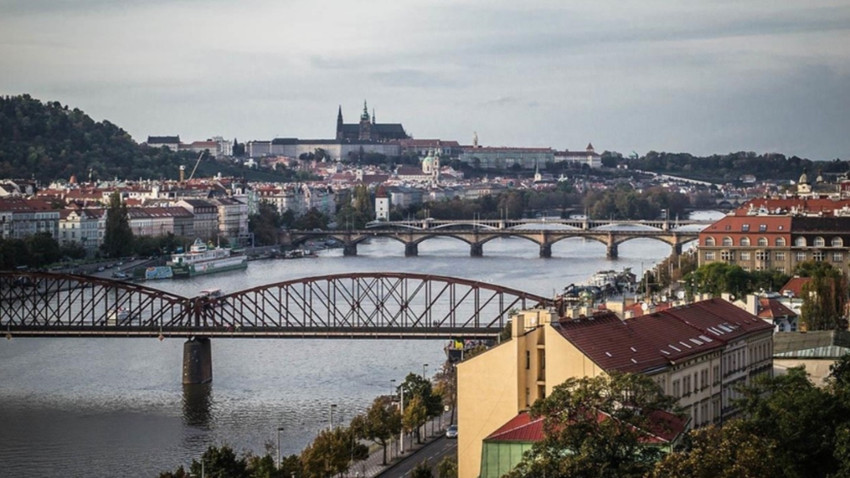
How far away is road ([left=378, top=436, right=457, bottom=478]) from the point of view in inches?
652

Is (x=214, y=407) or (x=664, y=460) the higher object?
(x=664, y=460)

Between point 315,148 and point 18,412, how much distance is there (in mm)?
100451

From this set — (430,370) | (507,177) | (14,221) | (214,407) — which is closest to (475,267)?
(14,221)

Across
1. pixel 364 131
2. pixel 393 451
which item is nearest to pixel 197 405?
pixel 393 451

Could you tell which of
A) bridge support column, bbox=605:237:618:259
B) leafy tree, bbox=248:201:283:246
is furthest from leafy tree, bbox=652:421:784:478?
leafy tree, bbox=248:201:283:246

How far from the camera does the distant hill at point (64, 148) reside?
71688 mm

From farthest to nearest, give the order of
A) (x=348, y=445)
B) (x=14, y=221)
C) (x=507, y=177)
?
(x=507, y=177), (x=14, y=221), (x=348, y=445)

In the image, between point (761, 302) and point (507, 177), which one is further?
point (507, 177)

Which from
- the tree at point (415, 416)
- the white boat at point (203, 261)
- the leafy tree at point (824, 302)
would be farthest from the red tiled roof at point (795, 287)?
the white boat at point (203, 261)

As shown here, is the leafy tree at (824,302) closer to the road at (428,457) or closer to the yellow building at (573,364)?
the road at (428,457)

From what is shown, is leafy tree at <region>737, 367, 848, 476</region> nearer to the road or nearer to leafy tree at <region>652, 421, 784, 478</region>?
leafy tree at <region>652, 421, 784, 478</region>

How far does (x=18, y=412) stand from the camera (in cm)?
2112

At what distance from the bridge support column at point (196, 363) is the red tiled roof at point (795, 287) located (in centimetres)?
858

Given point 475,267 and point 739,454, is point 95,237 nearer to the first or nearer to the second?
point 475,267
